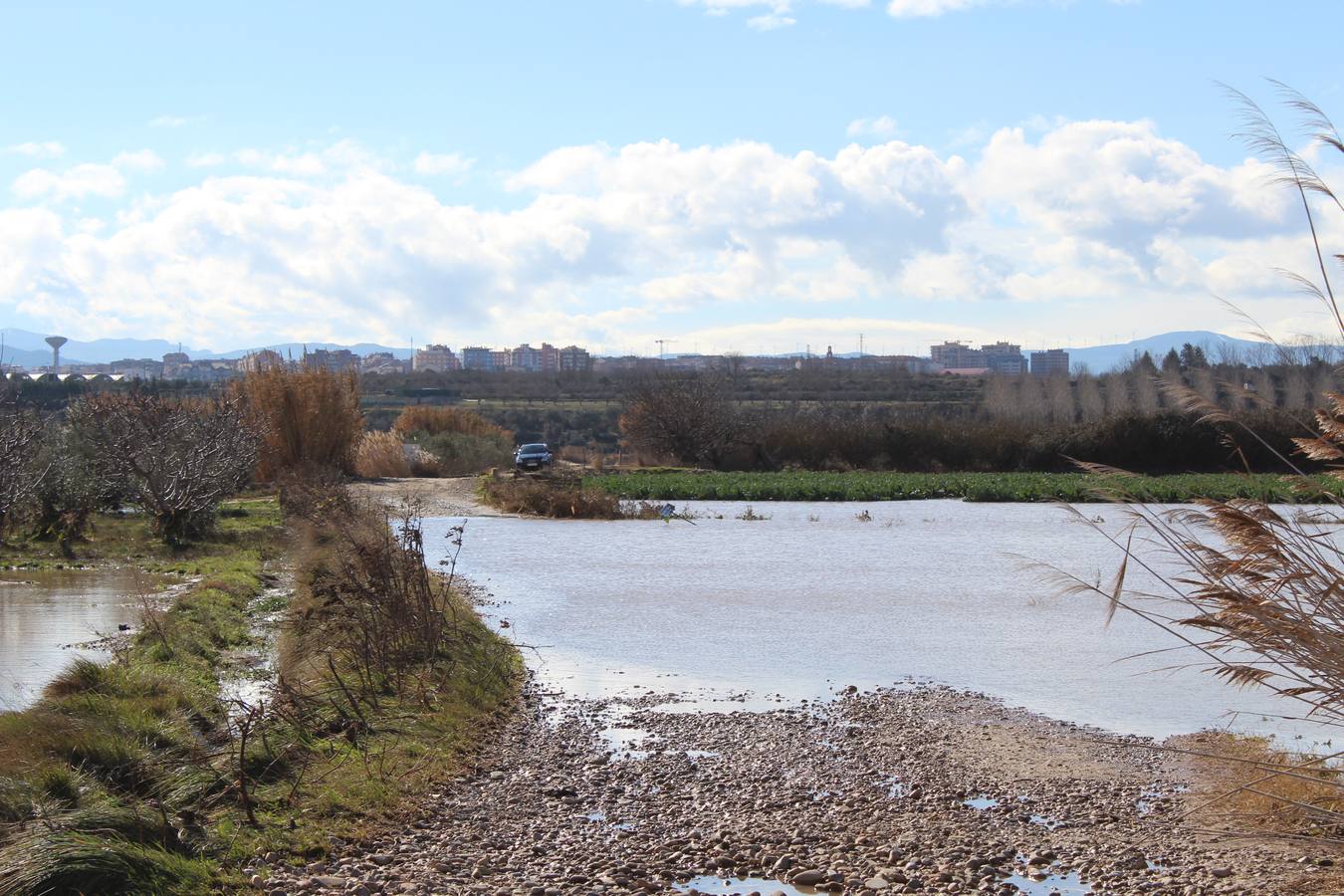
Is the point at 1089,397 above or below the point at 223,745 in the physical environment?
above

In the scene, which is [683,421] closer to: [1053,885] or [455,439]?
[455,439]

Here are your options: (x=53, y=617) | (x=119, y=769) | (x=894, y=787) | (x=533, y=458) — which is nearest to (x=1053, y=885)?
(x=894, y=787)

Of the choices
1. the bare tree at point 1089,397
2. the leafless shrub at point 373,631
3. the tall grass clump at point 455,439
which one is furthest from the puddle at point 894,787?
the bare tree at point 1089,397

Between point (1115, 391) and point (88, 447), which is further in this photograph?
point (1115, 391)

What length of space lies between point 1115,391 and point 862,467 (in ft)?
136

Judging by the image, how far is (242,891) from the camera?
5922mm

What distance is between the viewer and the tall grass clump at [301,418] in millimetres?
37531

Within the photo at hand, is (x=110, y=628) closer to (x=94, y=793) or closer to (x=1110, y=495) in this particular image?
(x=94, y=793)

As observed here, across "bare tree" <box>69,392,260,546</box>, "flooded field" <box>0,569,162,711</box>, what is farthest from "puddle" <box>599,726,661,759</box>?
"bare tree" <box>69,392,260,546</box>

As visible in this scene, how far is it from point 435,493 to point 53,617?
2151 cm

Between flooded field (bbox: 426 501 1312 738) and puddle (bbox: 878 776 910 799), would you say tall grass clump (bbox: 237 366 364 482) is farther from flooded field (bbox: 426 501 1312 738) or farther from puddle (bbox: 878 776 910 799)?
puddle (bbox: 878 776 910 799)

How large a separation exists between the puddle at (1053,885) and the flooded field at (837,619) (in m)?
1.60

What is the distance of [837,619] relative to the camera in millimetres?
15492

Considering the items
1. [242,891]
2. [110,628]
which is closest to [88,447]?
[110,628]
